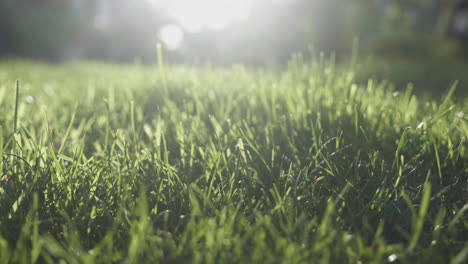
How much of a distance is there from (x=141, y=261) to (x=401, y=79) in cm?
485

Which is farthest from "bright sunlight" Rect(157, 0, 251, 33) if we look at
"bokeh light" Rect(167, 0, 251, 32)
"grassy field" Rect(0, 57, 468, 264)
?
"grassy field" Rect(0, 57, 468, 264)

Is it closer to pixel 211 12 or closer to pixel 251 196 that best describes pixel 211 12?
pixel 211 12

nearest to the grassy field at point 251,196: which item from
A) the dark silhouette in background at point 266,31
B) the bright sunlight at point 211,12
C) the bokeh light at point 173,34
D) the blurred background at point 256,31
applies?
the bright sunlight at point 211,12

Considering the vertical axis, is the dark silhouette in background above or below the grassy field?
above

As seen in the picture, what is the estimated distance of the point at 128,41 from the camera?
21266 millimetres

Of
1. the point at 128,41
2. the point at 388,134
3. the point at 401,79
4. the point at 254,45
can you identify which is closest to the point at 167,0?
the point at 128,41

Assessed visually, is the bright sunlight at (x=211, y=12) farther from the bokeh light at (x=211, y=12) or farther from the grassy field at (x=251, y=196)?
the grassy field at (x=251, y=196)

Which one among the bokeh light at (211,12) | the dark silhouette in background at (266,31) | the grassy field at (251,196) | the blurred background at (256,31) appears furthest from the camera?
the dark silhouette in background at (266,31)

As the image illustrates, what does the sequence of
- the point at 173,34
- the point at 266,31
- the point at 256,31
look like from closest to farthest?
the point at 266,31 < the point at 256,31 < the point at 173,34

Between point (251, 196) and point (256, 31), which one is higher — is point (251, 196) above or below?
below

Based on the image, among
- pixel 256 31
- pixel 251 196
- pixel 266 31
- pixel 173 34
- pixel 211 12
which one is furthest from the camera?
pixel 173 34

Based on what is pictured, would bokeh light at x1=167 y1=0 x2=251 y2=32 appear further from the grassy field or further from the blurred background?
the grassy field

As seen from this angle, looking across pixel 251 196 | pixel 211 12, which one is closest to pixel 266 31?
pixel 211 12

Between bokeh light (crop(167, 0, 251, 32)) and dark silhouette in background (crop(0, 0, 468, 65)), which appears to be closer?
bokeh light (crop(167, 0, 251, 32))
